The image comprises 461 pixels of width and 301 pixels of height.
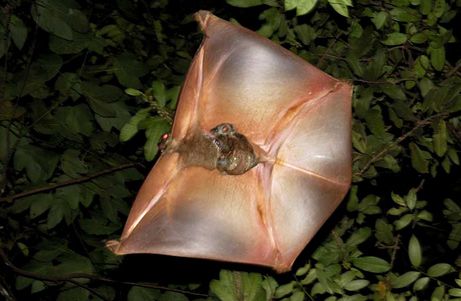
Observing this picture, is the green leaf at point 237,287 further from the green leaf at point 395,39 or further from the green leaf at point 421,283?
the green leaf at point 395,39

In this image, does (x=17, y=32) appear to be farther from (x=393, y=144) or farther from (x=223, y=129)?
(x=393, y=144)

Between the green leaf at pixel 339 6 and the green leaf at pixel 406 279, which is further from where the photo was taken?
the green leaf at pixel 406 279

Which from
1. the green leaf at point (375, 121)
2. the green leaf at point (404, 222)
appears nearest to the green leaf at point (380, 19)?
the green leaf at point (375, 121)

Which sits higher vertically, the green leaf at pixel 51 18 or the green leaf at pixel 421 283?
the green leaf at pixel 51 18

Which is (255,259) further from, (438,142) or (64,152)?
(64,152)

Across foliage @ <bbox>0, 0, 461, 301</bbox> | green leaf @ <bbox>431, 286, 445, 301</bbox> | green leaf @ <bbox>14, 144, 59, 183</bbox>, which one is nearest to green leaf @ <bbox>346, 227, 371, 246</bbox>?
foliage @ <bbox>0, 0, 461, 301</bbox>

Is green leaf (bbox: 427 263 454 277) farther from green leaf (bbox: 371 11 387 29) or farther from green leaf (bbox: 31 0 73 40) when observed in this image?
green leaf (bbox: 31 0 73 40)

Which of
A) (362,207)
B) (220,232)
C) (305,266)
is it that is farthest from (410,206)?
(220,232)
